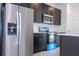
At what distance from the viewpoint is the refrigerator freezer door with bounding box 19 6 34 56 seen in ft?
10.4

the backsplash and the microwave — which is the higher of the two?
the microwave

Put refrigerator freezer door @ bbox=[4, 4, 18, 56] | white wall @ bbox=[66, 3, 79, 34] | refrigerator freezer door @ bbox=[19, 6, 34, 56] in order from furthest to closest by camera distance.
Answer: refrigerator freezer door @ bbox=[19, 6, 34, 56] < refrigerator freezer door @ bbox=[4, 4, 18, 56] < white wall @ bbox=[66, 3, 79, 34]

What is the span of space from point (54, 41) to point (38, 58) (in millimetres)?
1146

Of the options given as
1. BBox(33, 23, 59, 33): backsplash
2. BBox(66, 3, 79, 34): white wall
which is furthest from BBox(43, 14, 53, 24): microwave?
BBox(66, 3, 79, 34): white wall

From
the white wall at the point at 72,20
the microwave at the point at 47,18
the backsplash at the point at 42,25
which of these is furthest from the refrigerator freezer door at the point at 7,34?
the white wall at the point at 72,20

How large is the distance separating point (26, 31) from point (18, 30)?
280mm

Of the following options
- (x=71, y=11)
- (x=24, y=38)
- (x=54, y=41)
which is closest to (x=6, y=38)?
(x=24, y=38)

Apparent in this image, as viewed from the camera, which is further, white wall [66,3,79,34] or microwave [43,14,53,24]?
microwave [43,14,53,24]

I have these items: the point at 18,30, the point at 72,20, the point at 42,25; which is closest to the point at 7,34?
the point at 18,30

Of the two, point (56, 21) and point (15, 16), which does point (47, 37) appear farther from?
point (15, 16)

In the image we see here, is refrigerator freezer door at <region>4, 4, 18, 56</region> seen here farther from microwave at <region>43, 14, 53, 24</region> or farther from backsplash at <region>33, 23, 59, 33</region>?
microwave at <region>43, 14, 53, 24</region>

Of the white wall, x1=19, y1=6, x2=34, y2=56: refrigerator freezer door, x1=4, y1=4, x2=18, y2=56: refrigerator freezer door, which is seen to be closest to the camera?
the white wall

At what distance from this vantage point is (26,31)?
333cm

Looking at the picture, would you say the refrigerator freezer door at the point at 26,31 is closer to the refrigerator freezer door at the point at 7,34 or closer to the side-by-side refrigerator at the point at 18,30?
the side-by-side refrigerator at the point at 18,30
